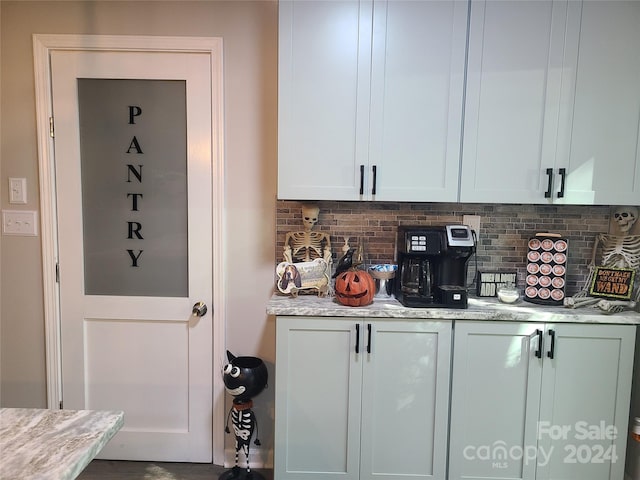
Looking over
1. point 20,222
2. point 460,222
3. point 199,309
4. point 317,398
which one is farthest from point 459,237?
point 20,222

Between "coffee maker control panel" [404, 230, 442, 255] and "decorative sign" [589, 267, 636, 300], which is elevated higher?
"coffee maker control panel" [404, 230, 442, 255]

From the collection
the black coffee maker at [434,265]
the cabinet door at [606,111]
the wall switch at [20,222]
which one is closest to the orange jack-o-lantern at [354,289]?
the black coffee maker at [434,265]

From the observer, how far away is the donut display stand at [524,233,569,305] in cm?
193

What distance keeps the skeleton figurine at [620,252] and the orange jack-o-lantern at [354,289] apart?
37.8 inches

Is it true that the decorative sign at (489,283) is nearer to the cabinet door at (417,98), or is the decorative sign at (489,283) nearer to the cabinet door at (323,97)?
the cabinet door at (417,98)

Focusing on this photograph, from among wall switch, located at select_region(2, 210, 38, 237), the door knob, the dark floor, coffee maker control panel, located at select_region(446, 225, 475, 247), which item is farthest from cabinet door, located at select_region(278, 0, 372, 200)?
the dark floor

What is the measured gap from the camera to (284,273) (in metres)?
2.00

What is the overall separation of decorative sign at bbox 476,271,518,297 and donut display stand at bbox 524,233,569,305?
5.0 inches

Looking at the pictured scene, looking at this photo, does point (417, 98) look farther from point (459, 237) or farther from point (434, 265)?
point (434, 265)

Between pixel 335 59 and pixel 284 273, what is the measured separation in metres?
1.04

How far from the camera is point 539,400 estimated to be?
183 centimetres

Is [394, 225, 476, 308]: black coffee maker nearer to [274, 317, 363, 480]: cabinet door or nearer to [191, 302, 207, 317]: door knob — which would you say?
[274, 317, 363, 480]: cabinet door

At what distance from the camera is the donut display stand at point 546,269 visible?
6.34 feet

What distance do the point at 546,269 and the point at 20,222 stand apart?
2751mm
